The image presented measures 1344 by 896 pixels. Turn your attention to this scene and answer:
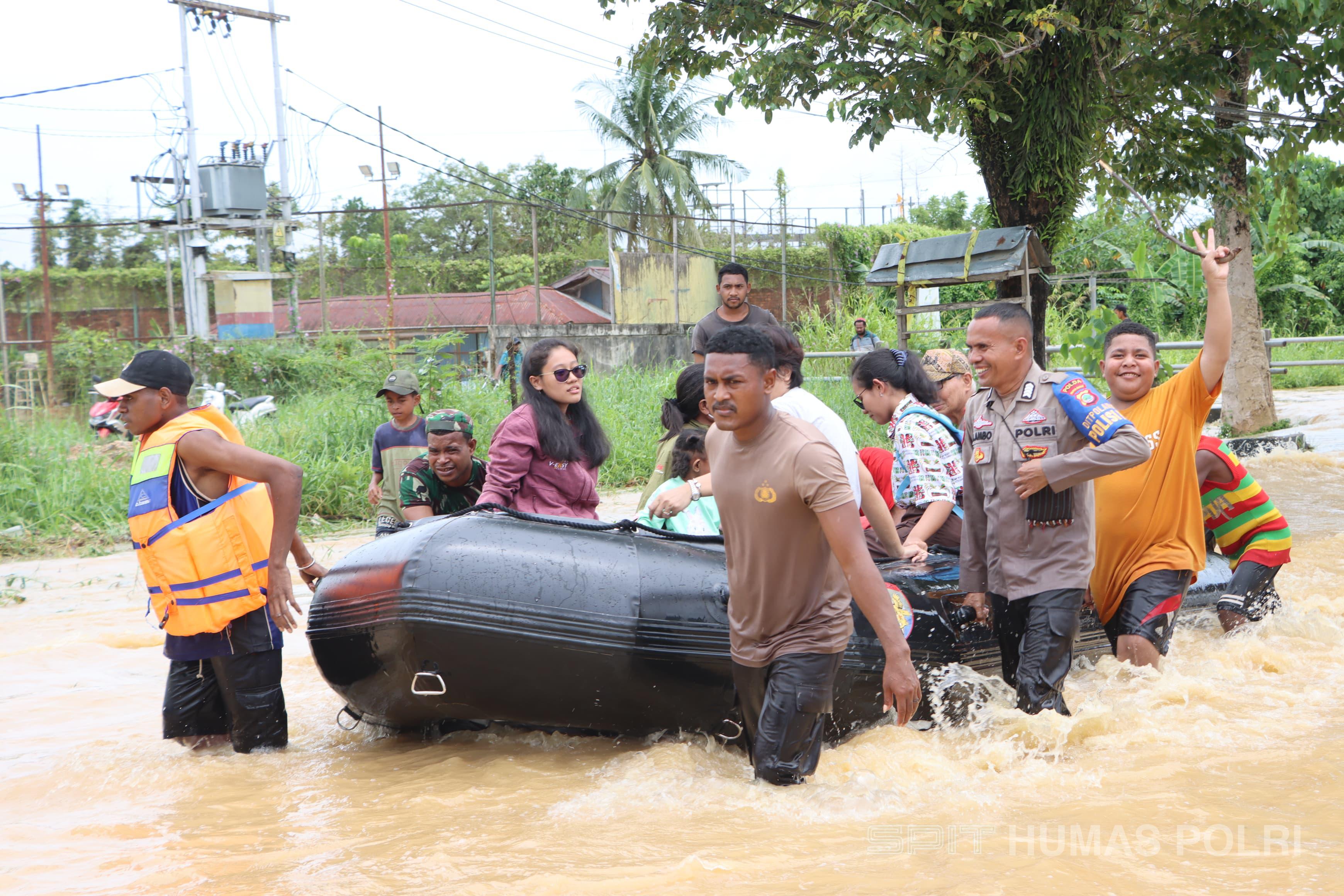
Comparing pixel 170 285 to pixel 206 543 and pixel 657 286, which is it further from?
pixel 206 543

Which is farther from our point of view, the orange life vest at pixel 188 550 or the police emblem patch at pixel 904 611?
the police emblem patch at pixel 904 611

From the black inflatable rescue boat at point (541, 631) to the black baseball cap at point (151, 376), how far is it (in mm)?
917

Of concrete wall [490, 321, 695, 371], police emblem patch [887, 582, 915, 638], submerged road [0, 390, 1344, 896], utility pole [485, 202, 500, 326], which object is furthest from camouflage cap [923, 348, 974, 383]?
concrete wall [490, 321, 695, 371]

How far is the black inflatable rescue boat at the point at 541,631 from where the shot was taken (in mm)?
3801

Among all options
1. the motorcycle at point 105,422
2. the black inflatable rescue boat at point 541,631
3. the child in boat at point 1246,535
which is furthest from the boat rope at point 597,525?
the motorcycle at point 105,422

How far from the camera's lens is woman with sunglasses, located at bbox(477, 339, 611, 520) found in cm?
450

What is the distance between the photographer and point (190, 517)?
3920 millimetres

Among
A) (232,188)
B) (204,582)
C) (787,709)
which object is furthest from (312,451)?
(232,188)

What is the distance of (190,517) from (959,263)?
6.01m

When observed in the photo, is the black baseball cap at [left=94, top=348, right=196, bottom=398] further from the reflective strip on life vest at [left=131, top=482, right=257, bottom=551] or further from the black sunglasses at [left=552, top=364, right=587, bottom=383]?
the black sunglasses at [left=552, top=364, right=587, bottom=383]

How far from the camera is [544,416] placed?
4.54 m

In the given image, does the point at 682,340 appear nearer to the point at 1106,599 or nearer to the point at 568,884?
the point at 1106,599

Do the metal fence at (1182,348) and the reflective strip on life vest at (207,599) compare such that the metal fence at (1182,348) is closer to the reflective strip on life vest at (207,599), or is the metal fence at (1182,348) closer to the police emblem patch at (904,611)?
the police emblem patch at (904,611)

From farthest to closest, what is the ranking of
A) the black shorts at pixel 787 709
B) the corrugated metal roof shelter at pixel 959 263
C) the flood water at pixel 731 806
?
1. the corrugated metal roof shelter at pixel 959 263
2. the black shorts at pixel 787 709
3. the flood water at pixel 731 806
